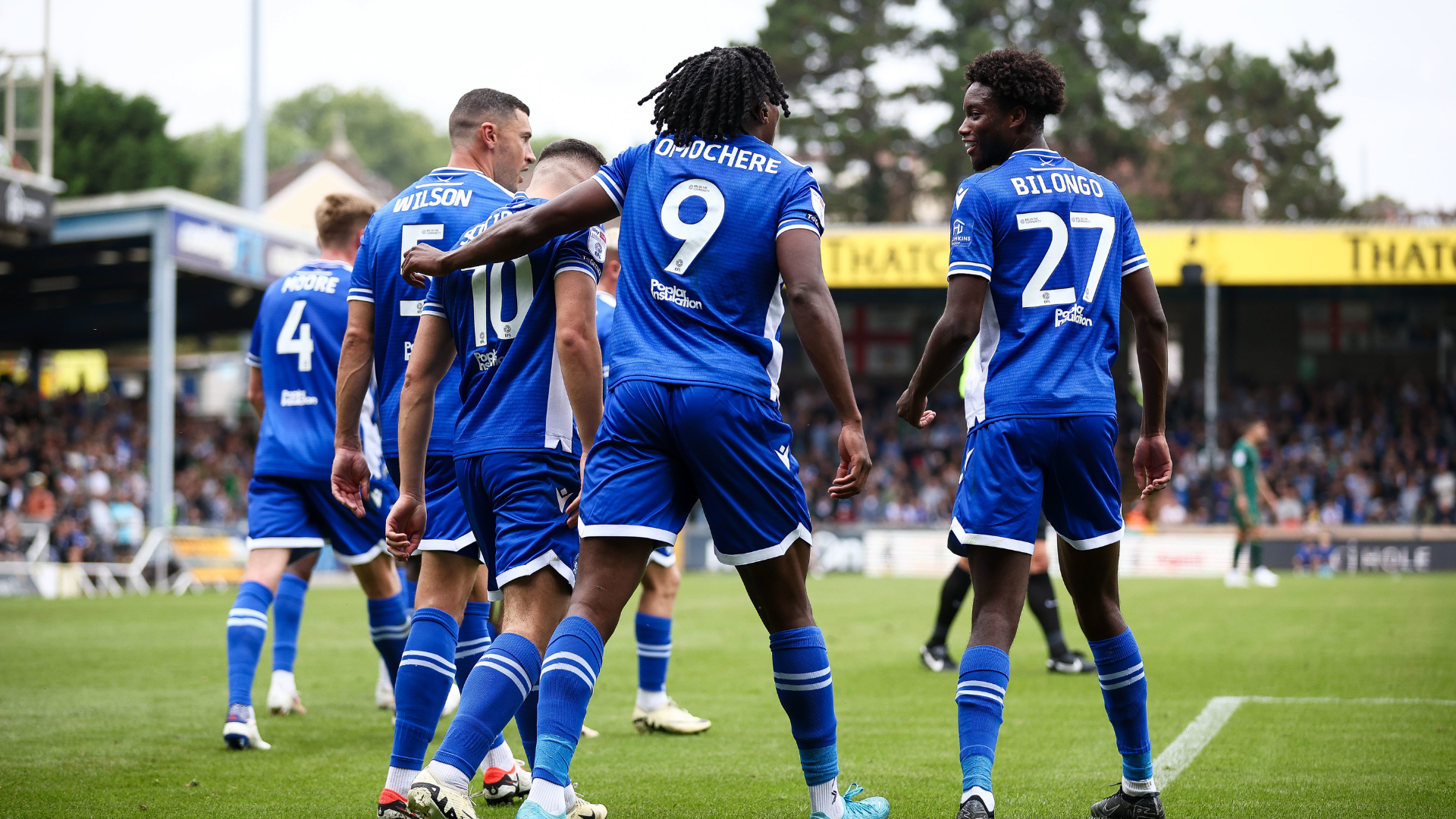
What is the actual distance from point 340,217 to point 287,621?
2.15m

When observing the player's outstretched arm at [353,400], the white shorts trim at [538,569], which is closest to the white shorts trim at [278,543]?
the player's outstretched arm at [353,400]


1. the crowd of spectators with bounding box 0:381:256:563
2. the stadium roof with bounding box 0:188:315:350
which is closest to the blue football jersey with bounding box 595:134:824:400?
the stadium roof with bounding box 0:188:315:350

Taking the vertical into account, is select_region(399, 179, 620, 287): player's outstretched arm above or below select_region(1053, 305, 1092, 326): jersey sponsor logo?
above

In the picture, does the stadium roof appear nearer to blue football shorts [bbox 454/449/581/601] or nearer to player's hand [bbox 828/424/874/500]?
blue football shorts [bbox 454/449/581/601]

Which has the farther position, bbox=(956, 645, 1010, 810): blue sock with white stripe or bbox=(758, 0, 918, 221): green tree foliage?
bbox=(758, 0, 918, 221): green tree foliage

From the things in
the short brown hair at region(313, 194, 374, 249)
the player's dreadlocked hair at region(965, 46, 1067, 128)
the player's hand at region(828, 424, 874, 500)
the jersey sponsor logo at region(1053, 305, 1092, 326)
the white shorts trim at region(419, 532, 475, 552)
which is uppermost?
the player's dreadlocked hair at region(965, 46, 1067, 128)

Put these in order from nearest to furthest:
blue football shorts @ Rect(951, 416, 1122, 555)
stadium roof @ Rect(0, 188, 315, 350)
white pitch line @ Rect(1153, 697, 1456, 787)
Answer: blue football shorts @ Rect(951, 416, 1122, 555)
white pitch line @ Rect(1153, 697, 1456, 787)
stadium roof @ Rect(0, 188, 315, 350)

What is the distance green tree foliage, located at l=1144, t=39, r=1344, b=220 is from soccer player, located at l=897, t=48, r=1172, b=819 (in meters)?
40.8

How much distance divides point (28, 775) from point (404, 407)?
2.33m

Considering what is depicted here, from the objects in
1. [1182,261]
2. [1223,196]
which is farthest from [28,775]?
[1223,196]

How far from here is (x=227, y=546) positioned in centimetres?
2016

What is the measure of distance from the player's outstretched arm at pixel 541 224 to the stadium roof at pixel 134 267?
17775 mm

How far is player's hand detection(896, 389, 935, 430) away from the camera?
13.8 feet

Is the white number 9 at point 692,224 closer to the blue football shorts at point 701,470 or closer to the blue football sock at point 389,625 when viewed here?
the blue football shorts at point 701,470
